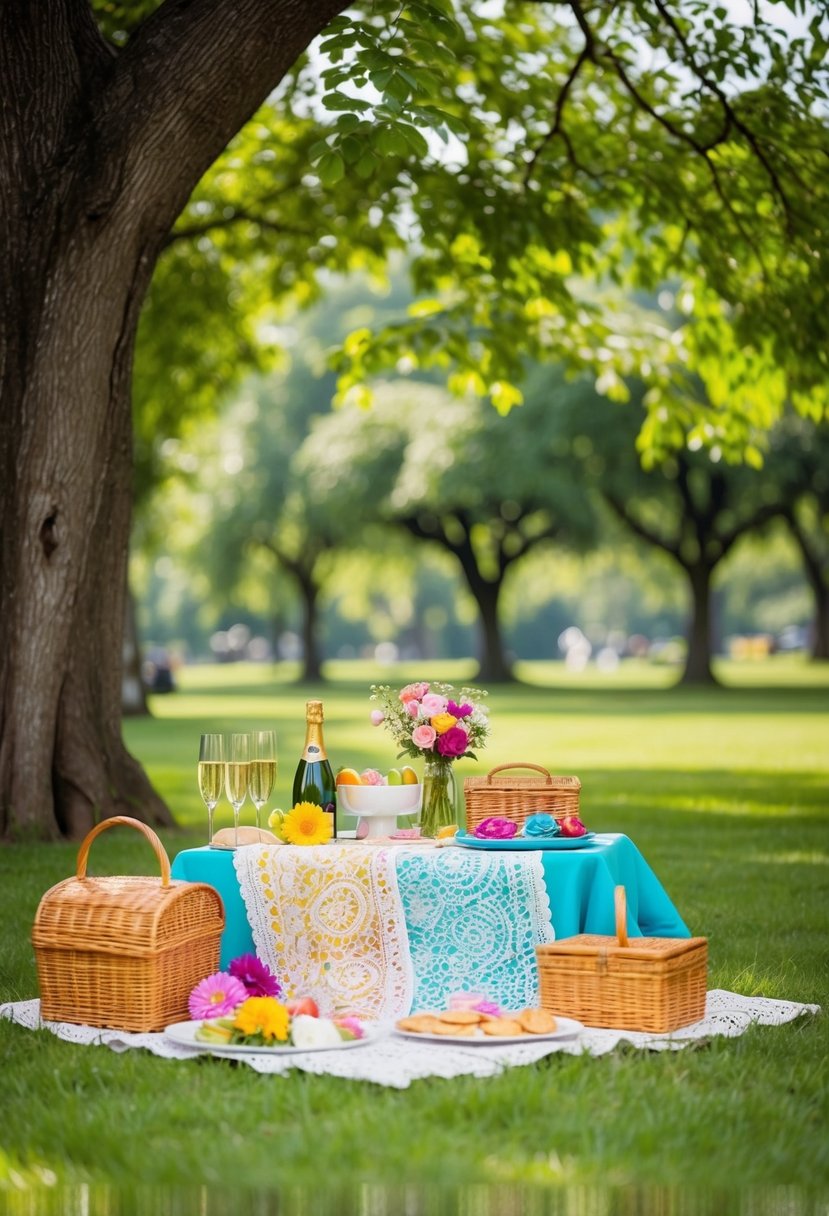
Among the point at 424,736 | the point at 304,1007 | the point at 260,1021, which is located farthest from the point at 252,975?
the point at 424,736

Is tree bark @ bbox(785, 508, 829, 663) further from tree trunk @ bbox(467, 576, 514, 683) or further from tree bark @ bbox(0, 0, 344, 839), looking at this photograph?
tree bark @ bbox(0, 0, 344, 839)

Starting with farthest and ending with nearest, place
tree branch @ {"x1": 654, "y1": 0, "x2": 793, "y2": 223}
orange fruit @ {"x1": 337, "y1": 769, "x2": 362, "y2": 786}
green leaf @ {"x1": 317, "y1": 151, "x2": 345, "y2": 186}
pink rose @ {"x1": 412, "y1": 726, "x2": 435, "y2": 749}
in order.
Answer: tree branch @ {"x1": 654, "y1": 0, "x2": 793, "y2": 223}, green leaf @ {"x1": 317, "y1": 151, "x2": 345, "y2": 186}, orange fruit @ {"x1": 337, "y1": 769, "x2": 362, "y2": 786}, pink rose @ {"x1": 412, "y1": 726, "x2": 435, "y2": 749}

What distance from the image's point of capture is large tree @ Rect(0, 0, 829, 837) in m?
9.64

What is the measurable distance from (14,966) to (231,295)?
1288 cm

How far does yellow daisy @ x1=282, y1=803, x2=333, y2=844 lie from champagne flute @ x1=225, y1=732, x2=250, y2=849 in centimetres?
25

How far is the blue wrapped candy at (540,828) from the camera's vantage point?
6.21m

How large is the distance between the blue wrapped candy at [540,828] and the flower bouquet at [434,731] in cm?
35

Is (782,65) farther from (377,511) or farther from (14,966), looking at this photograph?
(377,511)

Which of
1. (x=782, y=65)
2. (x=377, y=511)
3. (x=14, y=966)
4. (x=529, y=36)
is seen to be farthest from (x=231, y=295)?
(x=377, y=511)

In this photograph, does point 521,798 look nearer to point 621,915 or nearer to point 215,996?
point 621,915

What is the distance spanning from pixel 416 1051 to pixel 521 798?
159 centimetres

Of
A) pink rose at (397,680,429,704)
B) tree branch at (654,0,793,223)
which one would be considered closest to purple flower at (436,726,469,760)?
pink rose at (397,680,429,704)

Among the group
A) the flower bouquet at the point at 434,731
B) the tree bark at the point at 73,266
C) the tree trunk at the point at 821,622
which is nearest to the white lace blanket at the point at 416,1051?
the flower bouquet at the point at 434,731

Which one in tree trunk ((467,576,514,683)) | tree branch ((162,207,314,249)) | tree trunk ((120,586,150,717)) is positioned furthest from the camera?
tree trunk ((467,576,514,683))
